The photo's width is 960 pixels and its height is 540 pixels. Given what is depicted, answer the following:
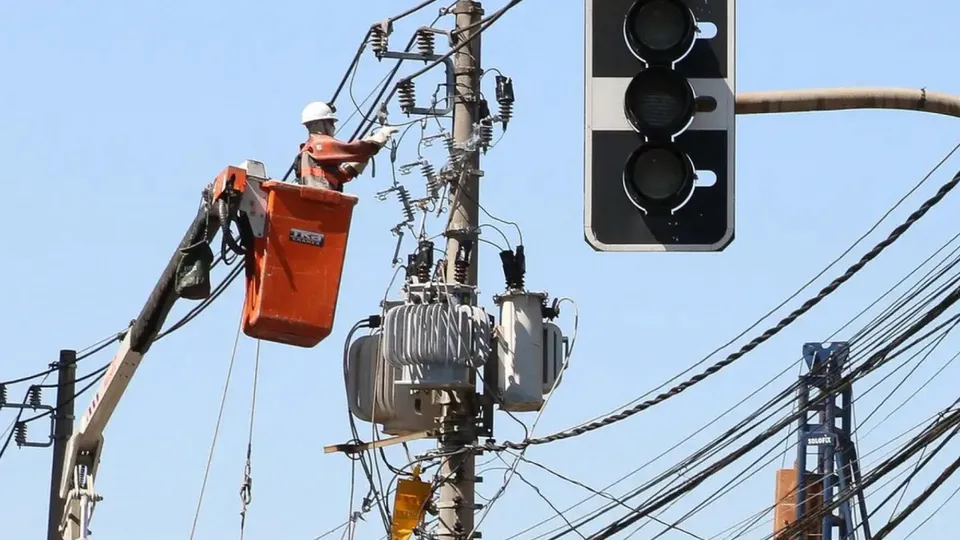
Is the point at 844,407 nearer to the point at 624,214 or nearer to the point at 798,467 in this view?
the point at 798,467

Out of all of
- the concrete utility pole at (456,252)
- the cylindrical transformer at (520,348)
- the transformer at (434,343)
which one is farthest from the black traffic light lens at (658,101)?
the concrete utility pole at (456,252)

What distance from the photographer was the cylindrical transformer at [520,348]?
1873 centimetres

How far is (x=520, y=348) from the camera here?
1873 cm

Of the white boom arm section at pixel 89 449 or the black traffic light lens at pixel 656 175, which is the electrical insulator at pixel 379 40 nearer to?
the white boom arm section at pixel 89 449

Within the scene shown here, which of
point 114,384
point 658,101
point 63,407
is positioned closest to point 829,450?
point 63,407

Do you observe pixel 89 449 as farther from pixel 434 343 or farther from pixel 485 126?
pixel 485 126

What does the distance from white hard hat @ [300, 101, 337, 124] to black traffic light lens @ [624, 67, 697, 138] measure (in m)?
5.87

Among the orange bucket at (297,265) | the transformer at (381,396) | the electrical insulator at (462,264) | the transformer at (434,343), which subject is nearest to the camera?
the orange bucket at (297,265)

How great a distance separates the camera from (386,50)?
1948 centimetres

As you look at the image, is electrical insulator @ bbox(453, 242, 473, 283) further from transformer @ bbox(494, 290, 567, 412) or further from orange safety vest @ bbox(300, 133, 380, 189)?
orange safety vest @ bbox(300, 133, 380, 189)

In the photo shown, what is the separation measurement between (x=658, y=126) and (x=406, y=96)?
436 inches

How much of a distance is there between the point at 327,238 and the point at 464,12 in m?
6.89

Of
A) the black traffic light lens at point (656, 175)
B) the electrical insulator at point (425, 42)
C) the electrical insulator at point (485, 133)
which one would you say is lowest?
the black traffic light lens at point (656, 175)

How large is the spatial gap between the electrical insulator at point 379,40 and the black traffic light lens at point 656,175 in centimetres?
1135
